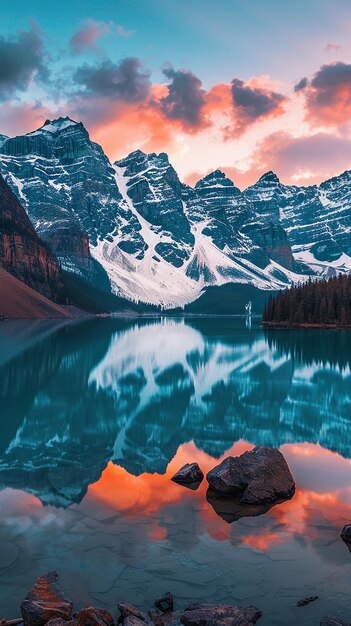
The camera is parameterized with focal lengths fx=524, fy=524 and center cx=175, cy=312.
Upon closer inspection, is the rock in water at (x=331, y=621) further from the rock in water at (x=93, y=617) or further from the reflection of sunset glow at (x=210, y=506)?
the rock in water at (x=93, y=617)

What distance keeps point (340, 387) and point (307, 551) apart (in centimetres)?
3591

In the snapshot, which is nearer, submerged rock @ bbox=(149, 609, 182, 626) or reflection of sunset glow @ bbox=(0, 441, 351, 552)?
submerged rock @ bbox=(149, 609, 182, 626)

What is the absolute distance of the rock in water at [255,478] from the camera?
18594 millimetres

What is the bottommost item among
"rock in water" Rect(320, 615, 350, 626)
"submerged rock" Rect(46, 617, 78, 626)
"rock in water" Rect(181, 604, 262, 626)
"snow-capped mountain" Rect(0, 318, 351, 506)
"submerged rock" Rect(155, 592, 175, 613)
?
"snow-capped mountain" Rect(0, 318, 351, 506)

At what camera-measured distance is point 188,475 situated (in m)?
20.9

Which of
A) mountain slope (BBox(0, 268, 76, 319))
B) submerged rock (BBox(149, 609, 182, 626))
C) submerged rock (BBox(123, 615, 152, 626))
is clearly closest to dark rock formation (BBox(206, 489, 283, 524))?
submerged rock (BBox(149, 609, 182, 626))

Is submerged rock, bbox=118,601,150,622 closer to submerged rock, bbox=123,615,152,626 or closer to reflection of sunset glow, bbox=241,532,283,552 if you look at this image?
submerged rock, bbox=123,615,152,626

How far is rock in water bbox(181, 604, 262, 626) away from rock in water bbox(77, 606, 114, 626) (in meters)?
1.59

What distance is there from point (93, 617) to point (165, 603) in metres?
1.96

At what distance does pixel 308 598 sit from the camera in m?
12.2

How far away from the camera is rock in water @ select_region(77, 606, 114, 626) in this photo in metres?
10.6

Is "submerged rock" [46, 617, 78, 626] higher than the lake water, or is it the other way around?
"submerged rock" [46, 617, 78, 626]

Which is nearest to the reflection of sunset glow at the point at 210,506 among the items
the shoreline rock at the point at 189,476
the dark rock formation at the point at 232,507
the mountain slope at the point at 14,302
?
the dark rock formation at the point at 232,507

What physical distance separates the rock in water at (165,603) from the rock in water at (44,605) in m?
1.96
